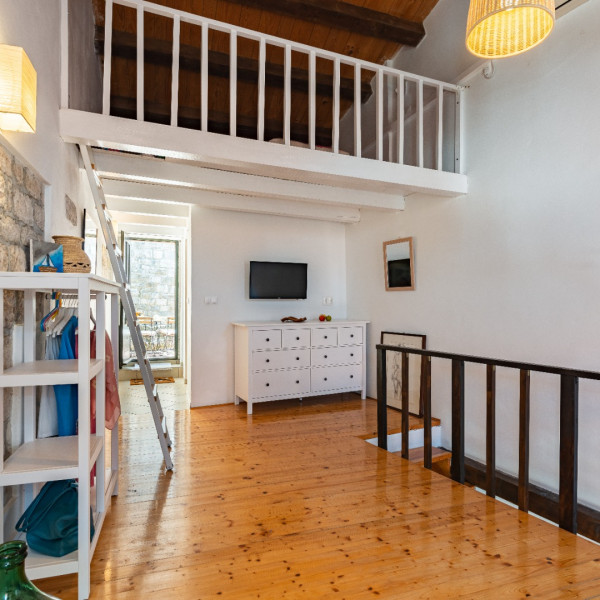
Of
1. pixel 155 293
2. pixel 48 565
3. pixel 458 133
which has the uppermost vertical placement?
pixel 458 133

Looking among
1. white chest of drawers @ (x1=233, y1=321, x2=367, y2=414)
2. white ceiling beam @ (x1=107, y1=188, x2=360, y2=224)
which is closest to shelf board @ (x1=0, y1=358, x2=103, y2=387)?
white chest of drawers @ (x1=233, y1=321, x2=367, y2=414)

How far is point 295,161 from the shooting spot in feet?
10.6

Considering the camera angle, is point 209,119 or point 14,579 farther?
point 209,119

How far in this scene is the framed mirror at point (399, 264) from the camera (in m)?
4.51

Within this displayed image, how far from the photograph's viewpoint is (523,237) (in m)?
3.29

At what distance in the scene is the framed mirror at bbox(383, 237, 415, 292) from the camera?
4512mm

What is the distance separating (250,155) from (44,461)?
2.34m

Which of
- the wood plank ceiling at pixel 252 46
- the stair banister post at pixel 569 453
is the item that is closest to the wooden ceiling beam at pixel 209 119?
the wood plank ceiling at pixel 252 46

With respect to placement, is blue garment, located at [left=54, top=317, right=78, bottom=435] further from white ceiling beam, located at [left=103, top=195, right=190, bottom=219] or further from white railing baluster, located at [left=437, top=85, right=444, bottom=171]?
white railing baluster, located at [left=437, top=85, right=444, bottom=171]

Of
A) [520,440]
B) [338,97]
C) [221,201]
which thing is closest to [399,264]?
[338,97]

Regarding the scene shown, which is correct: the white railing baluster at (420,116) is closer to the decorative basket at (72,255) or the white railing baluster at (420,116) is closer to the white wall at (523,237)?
the white wall at (523,237)

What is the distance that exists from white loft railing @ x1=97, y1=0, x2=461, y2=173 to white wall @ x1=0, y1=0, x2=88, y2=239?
33 centimetres

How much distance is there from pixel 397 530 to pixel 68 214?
9.33ft

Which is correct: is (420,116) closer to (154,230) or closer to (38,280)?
(38,280)
